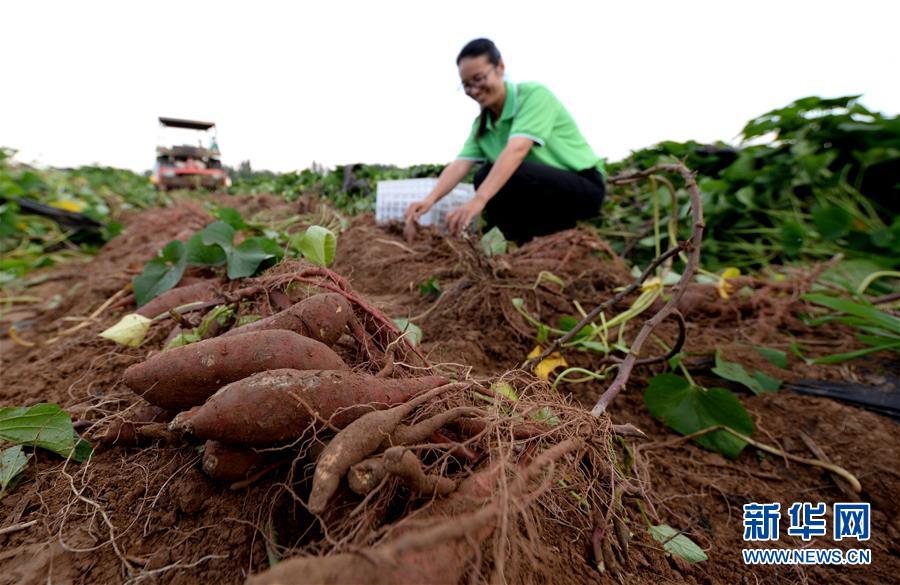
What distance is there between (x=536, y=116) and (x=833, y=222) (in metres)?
1.67

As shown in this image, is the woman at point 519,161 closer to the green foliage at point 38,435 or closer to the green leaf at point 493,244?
the green leaf at point 493,244

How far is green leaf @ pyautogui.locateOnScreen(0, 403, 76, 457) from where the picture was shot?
75 cm

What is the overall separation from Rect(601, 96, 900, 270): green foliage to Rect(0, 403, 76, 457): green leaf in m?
2.51

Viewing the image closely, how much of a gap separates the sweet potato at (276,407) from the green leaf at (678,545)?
23.2 inches

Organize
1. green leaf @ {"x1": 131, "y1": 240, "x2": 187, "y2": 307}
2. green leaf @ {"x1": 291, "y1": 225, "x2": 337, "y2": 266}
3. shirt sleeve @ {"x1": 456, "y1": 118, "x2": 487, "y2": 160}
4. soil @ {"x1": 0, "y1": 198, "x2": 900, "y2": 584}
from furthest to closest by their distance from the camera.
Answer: shirt sleeve @ {"x1": 456, "y1": 118, "x2": 487, "y2": 160}
green leaf @ {"x1": 131, "y1": 240, "x2": 187, "y2": 307}
green leaf @ {"x1": 291, "y1": 225, "x2": 337, "y2": 266}
soil @ {"x1": 0, "y1": 198, "x2": 900, "y2": 584}

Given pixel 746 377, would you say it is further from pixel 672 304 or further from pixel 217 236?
pixel 217 236

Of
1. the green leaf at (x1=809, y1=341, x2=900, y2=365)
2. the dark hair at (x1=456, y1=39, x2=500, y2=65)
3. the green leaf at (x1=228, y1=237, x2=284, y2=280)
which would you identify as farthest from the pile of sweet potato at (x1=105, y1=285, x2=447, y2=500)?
the dark hair at (x1=456, y1=39, x2=500, y2=65)

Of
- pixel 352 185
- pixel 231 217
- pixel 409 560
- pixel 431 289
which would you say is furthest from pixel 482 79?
pixel 352 185

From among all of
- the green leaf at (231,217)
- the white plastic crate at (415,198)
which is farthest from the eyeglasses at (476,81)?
the green leaf at (231,217)

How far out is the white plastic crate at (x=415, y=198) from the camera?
328 centimetres

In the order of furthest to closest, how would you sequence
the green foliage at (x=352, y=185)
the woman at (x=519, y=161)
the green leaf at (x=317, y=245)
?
the green foliage at (x=352, y=185)
the woman at (x=519, y=161)
the green leaf at (x=317, y=245)

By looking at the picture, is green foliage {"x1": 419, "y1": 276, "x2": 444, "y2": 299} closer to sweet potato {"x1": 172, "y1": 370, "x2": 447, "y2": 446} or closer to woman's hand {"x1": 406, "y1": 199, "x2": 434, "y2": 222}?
woman's hand {"x1": 406, "y1": 199, "x2": 434, "y2": 222}

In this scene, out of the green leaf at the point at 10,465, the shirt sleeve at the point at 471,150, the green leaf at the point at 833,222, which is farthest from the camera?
the shirt sleeve at the point at 471,150

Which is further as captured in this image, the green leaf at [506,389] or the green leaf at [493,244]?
the green leaf at [493,244]
